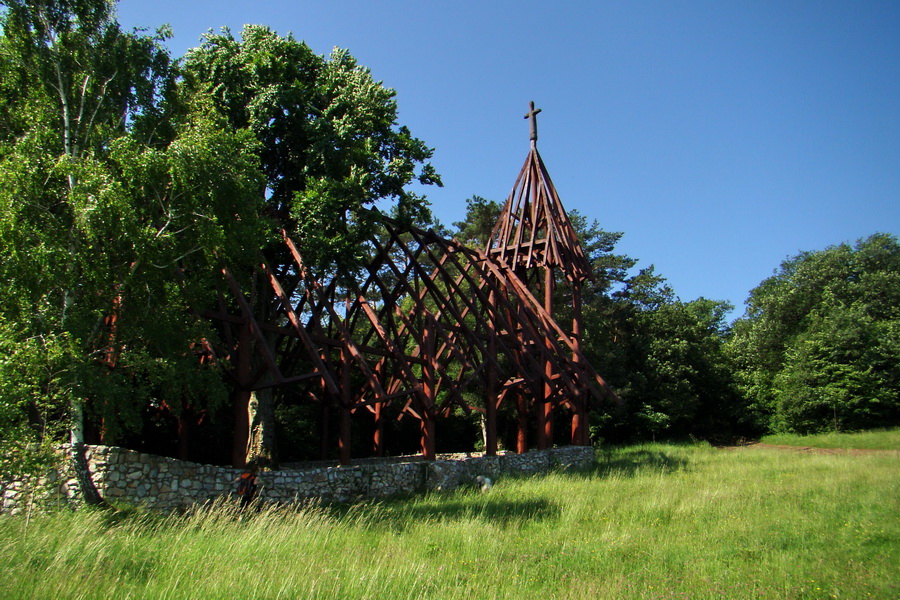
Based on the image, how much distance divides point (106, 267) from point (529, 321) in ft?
57.9

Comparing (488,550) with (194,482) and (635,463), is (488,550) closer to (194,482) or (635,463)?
(194,482)

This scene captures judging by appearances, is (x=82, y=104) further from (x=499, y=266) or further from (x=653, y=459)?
(x=653, y=459)

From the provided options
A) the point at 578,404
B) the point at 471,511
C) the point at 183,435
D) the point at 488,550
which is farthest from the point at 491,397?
the point at 488,550

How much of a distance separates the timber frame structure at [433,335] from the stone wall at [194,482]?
49.1 inches

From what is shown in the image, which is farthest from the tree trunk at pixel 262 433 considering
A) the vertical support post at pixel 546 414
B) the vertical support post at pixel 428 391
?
the vertical support post at pixel 546 414

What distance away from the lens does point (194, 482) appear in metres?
11.7

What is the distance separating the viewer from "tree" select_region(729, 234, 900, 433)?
3634cm

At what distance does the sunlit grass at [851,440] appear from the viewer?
29.9 metres

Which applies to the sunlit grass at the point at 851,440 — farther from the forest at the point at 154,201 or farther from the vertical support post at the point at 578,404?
the forest at the point at 154,201

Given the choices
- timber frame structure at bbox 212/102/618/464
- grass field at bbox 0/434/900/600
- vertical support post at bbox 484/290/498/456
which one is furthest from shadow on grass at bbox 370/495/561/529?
vertical support post at bbox 484/290/498/456

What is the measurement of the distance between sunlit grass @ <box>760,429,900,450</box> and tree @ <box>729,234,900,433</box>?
7.04 feet

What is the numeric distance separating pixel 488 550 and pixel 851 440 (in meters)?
30.3

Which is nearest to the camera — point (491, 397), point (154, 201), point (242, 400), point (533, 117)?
point (154, 201)

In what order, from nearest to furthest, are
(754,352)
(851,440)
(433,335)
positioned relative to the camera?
(433,335) < (851,440) < (754,352)
